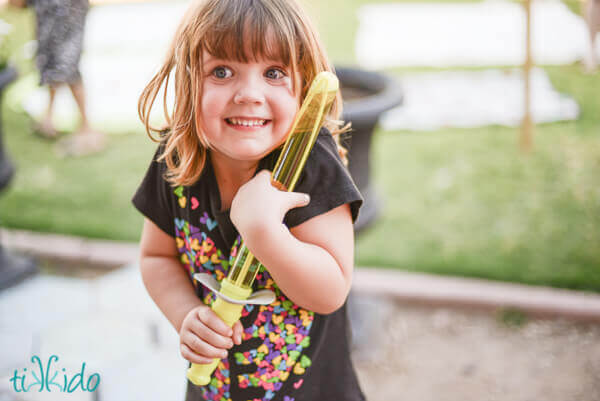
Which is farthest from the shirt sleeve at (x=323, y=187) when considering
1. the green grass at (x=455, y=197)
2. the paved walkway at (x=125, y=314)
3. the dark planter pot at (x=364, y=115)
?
the green grass at (x=455, y=197)

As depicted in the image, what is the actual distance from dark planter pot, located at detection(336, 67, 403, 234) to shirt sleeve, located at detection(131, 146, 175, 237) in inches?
31.9

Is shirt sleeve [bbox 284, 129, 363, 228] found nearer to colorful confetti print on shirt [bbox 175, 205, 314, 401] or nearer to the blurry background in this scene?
colorful confetti print on shirt [bbox 175, 205, 314, 401]

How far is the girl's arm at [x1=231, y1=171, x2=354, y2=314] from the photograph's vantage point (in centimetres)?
88

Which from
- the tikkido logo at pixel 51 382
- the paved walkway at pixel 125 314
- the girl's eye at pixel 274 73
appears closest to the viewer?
the girl's eye at pixel 274 73

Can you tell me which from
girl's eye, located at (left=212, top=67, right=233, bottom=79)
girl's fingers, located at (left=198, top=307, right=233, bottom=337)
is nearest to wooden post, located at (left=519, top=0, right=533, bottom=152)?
girl's eye, located at (left=212, top=67, right=233, bottom=79)

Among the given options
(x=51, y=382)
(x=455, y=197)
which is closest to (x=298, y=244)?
(x=51, y=382)

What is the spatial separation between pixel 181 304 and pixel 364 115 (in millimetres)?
1116

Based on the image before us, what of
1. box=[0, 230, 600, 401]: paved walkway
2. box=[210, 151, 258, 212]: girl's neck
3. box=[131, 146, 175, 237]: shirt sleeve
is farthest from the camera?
box=[0, 230, 600, 401]: paved walkway

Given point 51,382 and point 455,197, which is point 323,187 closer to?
point 51,382

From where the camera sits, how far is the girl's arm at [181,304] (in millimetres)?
973

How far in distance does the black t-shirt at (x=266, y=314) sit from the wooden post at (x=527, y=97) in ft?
9.14

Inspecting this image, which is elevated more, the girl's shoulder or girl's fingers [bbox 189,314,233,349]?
the girl's shoulder

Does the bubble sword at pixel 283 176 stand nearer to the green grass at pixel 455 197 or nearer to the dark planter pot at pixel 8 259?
the green grass at pixel 455 197

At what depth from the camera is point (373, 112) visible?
2.07m
